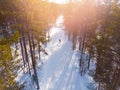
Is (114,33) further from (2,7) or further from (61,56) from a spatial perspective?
(61,56)

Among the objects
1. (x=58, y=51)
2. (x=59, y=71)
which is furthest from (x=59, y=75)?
(x=58, y=51)

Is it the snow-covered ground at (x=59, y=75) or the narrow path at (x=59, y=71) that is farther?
the narrow path at (x=59, y=71)

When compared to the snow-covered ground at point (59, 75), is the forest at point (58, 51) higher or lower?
higher

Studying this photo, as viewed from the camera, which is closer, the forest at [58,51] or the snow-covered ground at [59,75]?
the forest at [58,51]

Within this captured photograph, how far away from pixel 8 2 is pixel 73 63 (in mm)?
13542

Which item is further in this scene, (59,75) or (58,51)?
(58,51)

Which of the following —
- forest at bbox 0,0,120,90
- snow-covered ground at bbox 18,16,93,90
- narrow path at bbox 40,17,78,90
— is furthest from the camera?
narrow path at bbox 40,17,78,90

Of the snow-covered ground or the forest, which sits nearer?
the forest

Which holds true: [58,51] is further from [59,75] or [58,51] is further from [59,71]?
[59,75]

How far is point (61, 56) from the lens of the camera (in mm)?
27531

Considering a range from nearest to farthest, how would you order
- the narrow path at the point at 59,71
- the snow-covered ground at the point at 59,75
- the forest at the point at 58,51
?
the forest at the point at 58,51 → the snow-covered ground at the point at 59,75 → the narrow path at the point at 59,71

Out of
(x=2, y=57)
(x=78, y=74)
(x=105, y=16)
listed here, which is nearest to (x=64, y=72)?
(x=78, y=74)

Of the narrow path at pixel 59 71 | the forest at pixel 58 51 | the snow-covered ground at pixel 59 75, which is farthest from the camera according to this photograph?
the narrow path at pixel 59 71

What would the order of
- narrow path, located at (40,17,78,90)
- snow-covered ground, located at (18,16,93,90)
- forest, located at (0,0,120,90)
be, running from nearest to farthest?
forest, located at (0,0,120,90) → snow-covered ground, located at (18,16,93,90) → narrow path, located at (40,17,78,90)
